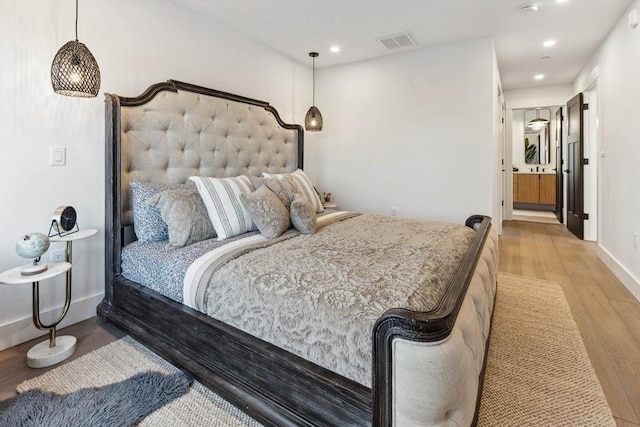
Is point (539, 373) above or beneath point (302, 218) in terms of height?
beneath

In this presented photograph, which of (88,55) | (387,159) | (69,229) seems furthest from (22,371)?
(387,159)

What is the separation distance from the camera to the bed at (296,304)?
980 mm

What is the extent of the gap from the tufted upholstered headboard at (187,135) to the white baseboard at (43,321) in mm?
670

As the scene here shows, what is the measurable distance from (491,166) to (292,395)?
350 centimetres

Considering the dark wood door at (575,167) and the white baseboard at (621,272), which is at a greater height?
the dark wood door at (575,167)

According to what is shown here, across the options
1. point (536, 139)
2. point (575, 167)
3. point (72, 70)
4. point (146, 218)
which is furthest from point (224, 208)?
point (536, 139)

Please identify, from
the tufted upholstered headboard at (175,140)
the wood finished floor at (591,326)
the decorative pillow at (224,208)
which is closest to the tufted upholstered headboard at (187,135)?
the tufted upholstered headboard at (175,140)

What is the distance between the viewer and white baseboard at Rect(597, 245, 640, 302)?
2.76 metres

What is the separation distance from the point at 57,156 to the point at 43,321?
1106mm

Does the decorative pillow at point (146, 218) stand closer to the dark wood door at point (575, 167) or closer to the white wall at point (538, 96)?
the dark wood door at point (575, 167)

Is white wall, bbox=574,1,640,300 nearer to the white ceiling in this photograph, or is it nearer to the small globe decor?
the white ceiling

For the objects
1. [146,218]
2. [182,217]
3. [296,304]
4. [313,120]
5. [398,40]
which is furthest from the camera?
[313,120]

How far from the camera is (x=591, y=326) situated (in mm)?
2244

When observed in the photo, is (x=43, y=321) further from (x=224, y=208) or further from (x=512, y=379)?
(x=512, y=379)
